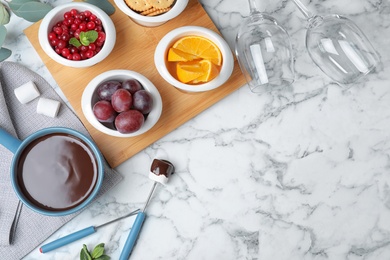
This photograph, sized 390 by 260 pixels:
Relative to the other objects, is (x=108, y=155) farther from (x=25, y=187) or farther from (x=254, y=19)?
(x=254, y=19)

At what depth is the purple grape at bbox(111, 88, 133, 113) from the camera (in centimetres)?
102

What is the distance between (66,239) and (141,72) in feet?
1.14

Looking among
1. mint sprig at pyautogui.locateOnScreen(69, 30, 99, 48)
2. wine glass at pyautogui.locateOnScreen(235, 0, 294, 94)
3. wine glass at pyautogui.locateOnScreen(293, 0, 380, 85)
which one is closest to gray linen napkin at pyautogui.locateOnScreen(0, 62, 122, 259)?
mint sprig at pyautogui.locateOnScreen(69, 30, 99, 48)

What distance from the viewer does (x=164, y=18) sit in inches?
42.4

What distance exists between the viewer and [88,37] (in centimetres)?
105

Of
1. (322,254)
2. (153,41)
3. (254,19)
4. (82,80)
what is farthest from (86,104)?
(322,254)

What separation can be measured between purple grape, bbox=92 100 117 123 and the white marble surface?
12cm

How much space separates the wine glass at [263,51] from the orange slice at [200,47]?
0.05m

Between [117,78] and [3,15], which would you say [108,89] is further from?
[3,15]

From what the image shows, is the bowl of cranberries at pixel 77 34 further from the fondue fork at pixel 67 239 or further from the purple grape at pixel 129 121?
the fondue fork at pixel 67 239

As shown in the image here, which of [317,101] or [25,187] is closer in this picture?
[25,187]

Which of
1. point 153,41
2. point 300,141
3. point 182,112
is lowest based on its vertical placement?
point 300,141

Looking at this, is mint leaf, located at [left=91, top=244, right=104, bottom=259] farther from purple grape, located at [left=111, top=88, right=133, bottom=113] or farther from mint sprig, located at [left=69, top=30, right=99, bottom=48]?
mint sprig, located at [left=69, top=30, right=99, bottom=48]

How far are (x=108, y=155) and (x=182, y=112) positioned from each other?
0.16m
